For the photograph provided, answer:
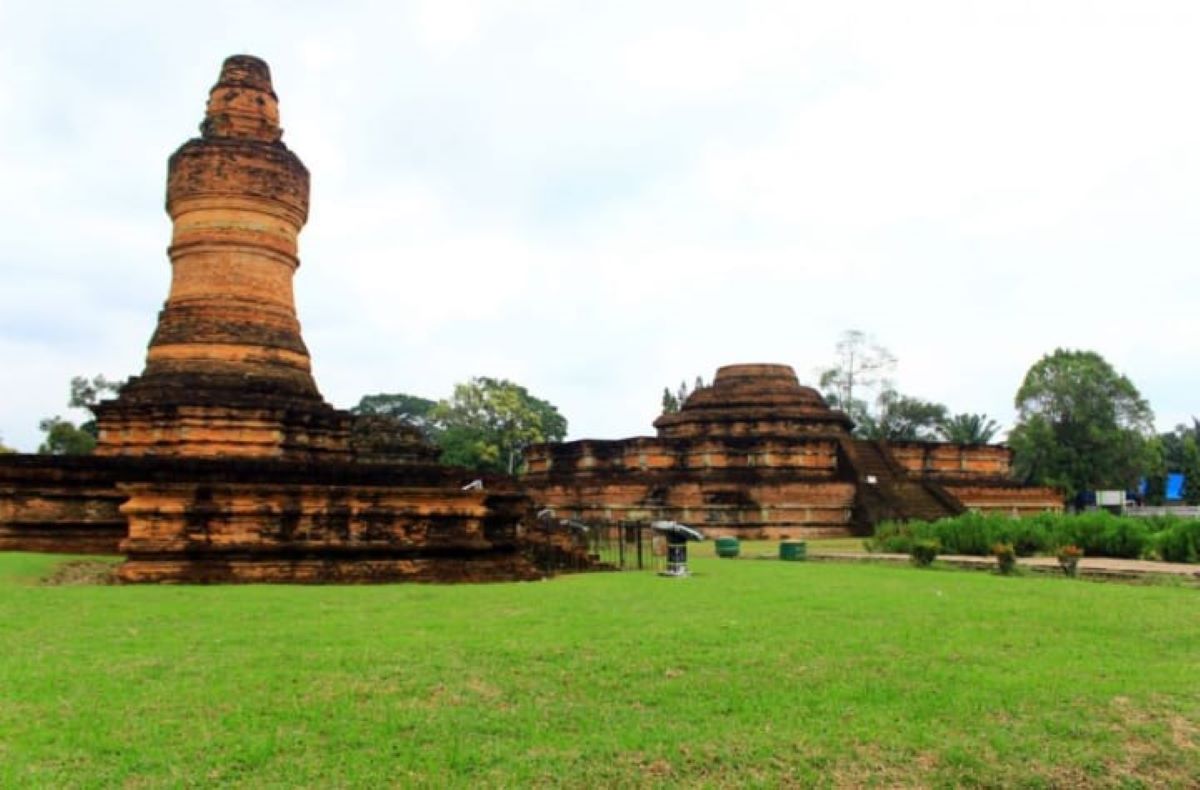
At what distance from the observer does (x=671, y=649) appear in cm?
664

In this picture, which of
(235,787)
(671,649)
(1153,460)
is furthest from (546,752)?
(1153,460)

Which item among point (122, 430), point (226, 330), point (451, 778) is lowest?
point (451, 778)

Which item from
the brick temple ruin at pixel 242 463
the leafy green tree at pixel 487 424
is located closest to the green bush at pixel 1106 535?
the brick temple ruin at pixel 242 463

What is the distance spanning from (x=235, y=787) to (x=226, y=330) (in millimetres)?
13389

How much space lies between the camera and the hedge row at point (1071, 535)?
15.5 m

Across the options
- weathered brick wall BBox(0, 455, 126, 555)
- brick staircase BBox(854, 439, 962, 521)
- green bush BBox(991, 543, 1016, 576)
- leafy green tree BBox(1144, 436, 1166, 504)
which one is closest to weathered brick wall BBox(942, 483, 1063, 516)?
brick staircase BBox(854, 439, 962, 521)

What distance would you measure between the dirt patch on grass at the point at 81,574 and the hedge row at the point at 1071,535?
13518 mm

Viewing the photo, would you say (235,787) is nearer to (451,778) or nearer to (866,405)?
(451,778)

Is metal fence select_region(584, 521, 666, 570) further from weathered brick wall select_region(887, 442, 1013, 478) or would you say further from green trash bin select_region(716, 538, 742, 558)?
weathered brick wall select_region(887, 442, 1013, 478)

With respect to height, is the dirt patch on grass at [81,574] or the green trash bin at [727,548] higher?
the dirt patch on grass at [81,574]

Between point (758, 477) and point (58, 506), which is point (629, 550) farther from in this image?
point (58, 506)

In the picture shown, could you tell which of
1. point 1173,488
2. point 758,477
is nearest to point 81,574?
point 758,477

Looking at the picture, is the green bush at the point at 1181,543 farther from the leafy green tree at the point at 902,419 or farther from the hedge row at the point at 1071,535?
the leafy green tree at the point at 902,419

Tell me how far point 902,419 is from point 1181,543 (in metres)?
44.6
